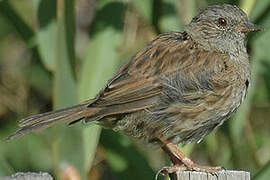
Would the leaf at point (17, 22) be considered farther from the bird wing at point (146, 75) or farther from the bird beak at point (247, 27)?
the bird beak at point (247, 27)

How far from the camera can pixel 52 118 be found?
484cm

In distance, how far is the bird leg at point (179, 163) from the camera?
4.51 metres

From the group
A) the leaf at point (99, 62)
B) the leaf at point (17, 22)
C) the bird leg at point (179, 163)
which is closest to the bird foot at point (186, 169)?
the bird leg at point (179, 163)

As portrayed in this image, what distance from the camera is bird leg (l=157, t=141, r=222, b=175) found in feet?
14.8

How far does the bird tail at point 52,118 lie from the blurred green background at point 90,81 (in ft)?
0.90

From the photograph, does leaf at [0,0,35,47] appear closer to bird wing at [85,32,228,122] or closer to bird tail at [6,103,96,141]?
bird wing at [85,32,228,122]

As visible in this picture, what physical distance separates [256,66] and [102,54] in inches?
52.0

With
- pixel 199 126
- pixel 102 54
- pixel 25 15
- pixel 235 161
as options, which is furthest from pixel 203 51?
pixel 25 15

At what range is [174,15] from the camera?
19.3ft

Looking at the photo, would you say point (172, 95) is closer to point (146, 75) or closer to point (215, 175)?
point (146, 75)

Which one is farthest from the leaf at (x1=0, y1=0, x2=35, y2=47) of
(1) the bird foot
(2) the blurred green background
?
(1) the bird foot

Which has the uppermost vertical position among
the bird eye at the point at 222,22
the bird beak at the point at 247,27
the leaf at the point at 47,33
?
the leaf at the point at 47,33

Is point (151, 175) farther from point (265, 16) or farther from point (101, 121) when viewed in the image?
point (265, 16)

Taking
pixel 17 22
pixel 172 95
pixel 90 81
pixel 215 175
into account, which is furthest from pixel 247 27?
pixel 17 22
